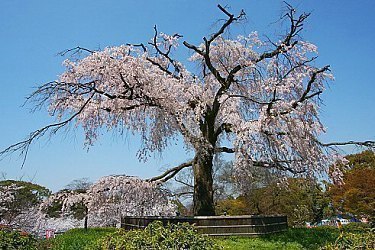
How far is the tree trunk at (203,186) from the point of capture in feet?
37.4

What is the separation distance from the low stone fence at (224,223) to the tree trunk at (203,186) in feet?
5.00

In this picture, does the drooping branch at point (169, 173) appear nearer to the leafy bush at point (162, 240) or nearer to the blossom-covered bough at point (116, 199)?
the blossom-covered bough at point (116, 199)

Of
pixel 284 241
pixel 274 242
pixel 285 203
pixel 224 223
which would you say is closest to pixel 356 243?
pixel 274 242

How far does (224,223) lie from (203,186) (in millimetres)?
1857

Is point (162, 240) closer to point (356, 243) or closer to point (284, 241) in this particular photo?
point (356, 243)

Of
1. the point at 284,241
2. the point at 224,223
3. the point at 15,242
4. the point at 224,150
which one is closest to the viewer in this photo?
the point at 15,242

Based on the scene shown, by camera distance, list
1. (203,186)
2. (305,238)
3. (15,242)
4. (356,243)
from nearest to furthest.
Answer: (356,243) < (15,242) < (305,238) < (203,186)

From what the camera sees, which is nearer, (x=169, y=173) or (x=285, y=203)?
(x=169, y=173)

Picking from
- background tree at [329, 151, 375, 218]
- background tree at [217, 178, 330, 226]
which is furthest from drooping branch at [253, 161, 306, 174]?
background tree at [329, 151, 375, 218]

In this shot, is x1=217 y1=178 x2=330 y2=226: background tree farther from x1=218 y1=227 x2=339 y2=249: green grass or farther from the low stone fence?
the low stone fence

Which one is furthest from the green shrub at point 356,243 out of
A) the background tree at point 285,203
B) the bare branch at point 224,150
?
the background tree at point 285,203

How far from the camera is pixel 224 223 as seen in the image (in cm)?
987

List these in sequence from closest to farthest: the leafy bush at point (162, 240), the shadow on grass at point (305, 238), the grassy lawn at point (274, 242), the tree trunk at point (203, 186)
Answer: the leafy bush at point (162, 240) < the grassy lawn at point (274, 242) < the shadow on grass at point (305, 238) < the tree trunk at point (203, 186)

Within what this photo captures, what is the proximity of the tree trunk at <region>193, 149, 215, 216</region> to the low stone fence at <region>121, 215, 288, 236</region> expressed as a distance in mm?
1524
